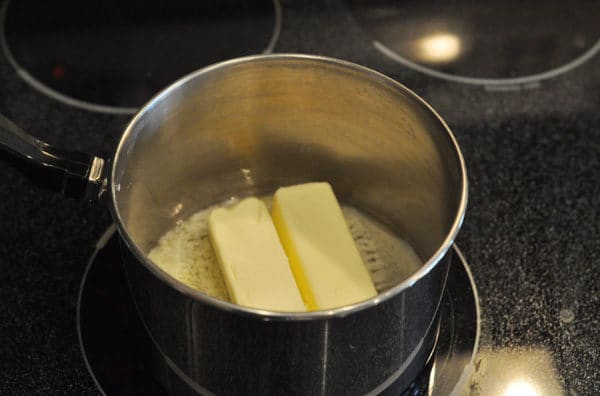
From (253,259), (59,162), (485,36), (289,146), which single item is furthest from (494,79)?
(59,162)

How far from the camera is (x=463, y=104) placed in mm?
814

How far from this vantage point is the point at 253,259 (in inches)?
23.8

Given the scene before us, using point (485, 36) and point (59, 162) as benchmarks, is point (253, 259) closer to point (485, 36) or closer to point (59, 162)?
point (59, 162)

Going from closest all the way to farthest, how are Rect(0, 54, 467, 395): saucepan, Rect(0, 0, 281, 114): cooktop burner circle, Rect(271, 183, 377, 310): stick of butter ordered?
Rect(0, 54, 467, 395): saucepan, Rect(271, 183, 377, 310): stick of butter, Rect(0, 0, 281, 114): cooktop burner circle

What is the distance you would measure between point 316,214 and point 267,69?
0.13 meters

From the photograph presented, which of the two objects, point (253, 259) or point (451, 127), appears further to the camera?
point (451, 127)

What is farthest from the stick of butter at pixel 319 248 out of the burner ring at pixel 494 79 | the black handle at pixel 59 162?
the burner ring at pixel 494 79

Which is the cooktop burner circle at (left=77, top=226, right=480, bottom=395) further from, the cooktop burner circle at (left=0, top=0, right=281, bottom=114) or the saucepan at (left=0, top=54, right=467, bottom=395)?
the cooktop burner circle at (left=0, top=0, right=281, bottom=114)

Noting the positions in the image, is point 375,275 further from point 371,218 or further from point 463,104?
point 463,104

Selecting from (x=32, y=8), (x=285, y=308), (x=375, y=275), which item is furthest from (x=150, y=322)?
(x=32, y=8)

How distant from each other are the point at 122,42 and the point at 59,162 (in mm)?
345

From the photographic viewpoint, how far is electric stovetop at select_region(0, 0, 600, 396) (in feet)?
2.01

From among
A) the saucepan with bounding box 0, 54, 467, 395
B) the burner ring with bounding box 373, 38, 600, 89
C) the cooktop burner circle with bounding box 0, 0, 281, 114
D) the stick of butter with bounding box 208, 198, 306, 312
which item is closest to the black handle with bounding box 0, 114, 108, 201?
the saucepan with bounding box 0, 54, 467, 395

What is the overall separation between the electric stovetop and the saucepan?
0.05 meters
